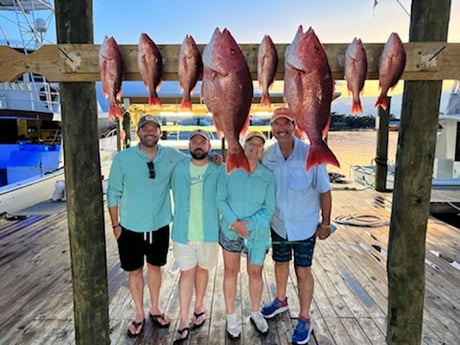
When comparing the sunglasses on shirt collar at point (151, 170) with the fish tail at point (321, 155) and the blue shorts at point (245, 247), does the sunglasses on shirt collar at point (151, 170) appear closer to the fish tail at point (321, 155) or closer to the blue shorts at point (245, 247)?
the blue shorts at point (245, 247)

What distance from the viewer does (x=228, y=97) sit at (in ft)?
4.33

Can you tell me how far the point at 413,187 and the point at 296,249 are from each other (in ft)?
2.81

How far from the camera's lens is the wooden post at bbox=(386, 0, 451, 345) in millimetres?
1503

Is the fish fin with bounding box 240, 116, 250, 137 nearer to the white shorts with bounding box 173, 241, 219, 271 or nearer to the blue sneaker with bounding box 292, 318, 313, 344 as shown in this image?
the white shorts with bounding box 173, 241, 219, 271

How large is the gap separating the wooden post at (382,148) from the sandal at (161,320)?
569 cm

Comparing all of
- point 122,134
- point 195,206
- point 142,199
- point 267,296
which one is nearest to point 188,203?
point 195,206

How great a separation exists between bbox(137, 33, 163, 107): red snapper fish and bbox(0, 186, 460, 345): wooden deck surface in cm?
167

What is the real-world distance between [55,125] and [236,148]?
1448cm

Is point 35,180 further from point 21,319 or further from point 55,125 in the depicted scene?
point 55,125

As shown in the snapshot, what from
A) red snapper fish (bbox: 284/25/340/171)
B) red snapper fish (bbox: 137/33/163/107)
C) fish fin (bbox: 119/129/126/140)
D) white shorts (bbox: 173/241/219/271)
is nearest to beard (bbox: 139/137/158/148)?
white shorts (bbox: 173/241/219/271)

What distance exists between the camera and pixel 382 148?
22.3ft

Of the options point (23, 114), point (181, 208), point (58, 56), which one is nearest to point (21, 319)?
point (181, 208)

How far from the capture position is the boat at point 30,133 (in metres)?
7.99

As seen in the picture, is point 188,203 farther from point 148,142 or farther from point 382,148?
point 382,148
